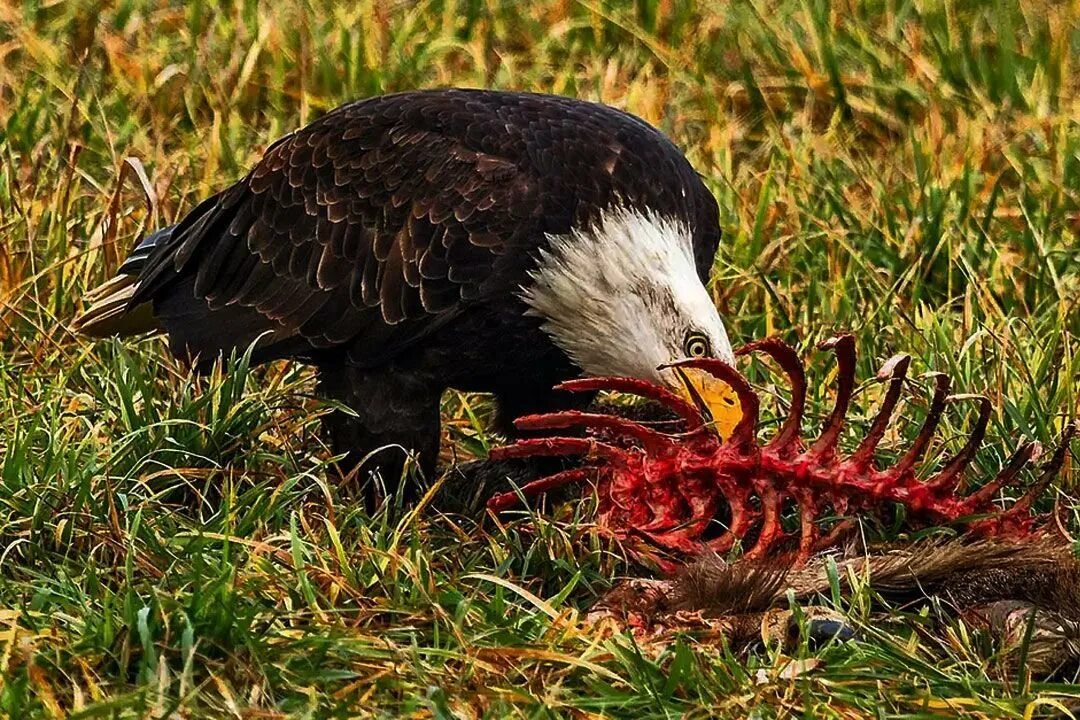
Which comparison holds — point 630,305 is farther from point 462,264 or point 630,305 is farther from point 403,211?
point 403,211

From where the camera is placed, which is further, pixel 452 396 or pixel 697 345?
pixel 452 396

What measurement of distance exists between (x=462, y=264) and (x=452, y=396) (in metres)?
1.00

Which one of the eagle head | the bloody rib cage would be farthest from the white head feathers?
the bloody rib cage

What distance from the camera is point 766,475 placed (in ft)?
15.5

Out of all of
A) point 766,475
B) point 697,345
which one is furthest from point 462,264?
point 766,475

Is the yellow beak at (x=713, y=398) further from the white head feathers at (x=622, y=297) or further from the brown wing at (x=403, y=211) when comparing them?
the brown wing at (x=403, y=211)

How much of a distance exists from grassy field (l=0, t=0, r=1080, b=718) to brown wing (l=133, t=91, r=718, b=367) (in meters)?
0.26

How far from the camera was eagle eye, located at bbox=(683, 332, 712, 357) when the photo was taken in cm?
500

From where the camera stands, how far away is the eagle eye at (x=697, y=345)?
5.00m

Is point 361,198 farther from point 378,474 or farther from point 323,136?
point 378,474

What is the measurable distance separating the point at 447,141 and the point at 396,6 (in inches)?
106

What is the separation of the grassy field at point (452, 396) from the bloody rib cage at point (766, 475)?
189 mm

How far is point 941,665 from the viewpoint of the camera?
4211mm

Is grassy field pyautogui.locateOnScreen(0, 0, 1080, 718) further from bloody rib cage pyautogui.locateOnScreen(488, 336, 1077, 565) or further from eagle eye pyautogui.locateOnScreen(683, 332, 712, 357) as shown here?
eagle eye pyautogui.locateOnScreen(683, 332, 712, 357)
